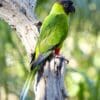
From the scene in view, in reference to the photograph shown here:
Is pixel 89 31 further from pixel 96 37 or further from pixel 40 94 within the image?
pixel 40 94

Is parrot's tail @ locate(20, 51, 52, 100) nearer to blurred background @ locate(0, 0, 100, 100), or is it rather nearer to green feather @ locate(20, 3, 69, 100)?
green feather @ locate(20, 3, 69, 100)

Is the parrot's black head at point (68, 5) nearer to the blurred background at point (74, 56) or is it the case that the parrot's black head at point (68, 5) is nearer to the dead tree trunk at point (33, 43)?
the dead tree trunk at point (33, 43)

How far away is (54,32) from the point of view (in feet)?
8.45

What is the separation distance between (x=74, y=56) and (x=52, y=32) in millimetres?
1603

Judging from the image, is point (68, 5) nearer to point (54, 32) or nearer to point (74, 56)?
point (54, 32)

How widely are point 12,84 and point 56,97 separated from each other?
1.48 m

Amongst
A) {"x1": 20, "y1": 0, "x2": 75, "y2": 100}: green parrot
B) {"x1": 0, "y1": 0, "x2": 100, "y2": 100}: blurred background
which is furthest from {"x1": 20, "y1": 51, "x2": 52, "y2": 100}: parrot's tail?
{"x1": 0, "y1": 0, "x2": 100, "y2": 100}: blurred background

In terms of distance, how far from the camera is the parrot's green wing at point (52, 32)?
8.20 feet

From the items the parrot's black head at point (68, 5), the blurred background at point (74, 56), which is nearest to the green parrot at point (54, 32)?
the parrot's black head at point (68, 5)

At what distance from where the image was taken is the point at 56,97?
2.22 meters

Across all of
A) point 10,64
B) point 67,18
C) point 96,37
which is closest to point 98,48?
point 96,37

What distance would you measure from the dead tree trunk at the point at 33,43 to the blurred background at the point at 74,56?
0.47 m

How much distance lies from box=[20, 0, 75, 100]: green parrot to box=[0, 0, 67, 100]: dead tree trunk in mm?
52

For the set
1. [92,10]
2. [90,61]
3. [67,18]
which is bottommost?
[90,61]
